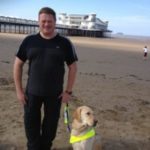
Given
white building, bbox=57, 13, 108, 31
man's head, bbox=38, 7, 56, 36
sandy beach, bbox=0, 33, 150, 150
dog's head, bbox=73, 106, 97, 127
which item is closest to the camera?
man's head, bbox=38, 7, 56, 36

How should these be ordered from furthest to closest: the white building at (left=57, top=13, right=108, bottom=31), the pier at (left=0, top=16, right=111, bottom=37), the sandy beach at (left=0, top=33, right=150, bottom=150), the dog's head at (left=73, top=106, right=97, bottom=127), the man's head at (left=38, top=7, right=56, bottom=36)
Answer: the white building at (left=57, top=13, right=108, bottom=31) → the pier at (left=0, top=16, right=111, bottom=37) → the sandy beach at (left=0, top=33, right=150, bottom=150) → the dog's head at (left=73, top=106, right=97, bottom=127) → the man's head at (left=38, top=7, right=56, bottom=36)

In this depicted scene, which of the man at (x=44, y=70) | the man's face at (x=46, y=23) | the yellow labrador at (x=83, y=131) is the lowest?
the yellow labrador at (x=83, y=131)

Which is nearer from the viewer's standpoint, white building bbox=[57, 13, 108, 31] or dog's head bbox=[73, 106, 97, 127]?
dog's head bbox=[73, 106, 97, 127]

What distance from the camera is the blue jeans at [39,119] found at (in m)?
5.08

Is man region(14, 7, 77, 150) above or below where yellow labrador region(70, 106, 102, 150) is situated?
above

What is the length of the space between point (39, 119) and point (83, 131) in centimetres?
65

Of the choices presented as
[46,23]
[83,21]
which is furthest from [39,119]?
[83,21]

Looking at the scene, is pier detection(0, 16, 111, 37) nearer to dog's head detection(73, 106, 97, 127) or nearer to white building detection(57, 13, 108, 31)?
white building detection(57, 13, 108, 31)

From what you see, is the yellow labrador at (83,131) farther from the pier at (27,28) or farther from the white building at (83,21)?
the white building at (83,21)

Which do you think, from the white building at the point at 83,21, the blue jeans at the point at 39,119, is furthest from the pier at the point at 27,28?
the blue jeans at the point at 39,119

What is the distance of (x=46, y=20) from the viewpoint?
15.6ft

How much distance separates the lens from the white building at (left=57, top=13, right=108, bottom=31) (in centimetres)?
12594

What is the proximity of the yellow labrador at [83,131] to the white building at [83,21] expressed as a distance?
4682 inches

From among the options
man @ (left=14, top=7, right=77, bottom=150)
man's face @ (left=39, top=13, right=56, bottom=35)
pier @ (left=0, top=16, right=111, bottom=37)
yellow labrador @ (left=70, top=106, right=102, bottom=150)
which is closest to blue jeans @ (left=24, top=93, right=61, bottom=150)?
man @ (left=14, top=7, right=77, bottom=150)
